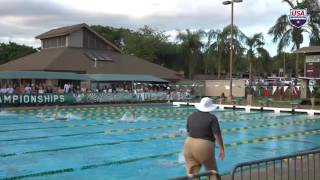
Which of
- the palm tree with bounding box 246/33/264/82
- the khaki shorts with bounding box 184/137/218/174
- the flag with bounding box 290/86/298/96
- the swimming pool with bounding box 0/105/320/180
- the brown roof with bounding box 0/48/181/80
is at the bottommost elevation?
the swimming pool with bounding box 0/105/320/180

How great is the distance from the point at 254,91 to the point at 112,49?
16.6 m

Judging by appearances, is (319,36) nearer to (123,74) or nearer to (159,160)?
(123,74)

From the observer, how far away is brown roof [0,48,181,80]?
42184 millimetres

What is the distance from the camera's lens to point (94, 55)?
47.5 m

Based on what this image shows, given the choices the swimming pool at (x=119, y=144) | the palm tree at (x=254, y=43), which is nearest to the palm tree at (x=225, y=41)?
the palm tree at (x=254, y=43)

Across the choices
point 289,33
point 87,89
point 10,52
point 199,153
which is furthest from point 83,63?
point 199,153

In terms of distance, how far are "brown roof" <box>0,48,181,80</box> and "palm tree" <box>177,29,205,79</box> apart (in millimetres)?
12275

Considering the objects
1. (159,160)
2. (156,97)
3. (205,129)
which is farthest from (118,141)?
(156,97)

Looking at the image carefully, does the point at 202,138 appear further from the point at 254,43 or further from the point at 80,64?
the point at 254,43

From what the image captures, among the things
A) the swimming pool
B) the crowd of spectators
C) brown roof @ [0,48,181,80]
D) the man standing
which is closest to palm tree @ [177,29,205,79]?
brown roof @ [0,48,181,80]

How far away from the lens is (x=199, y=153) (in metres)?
6.70

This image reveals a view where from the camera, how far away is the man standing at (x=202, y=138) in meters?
6.64

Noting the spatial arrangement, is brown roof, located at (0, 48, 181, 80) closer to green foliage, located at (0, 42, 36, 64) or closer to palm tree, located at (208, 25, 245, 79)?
palm tree, located at (208, 25, 245, 79)

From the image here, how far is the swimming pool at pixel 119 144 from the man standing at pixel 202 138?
134 inches
